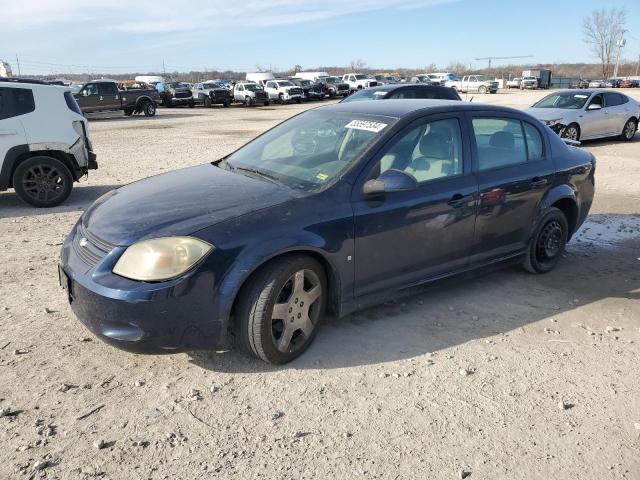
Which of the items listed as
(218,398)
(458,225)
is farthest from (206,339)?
(458,225)

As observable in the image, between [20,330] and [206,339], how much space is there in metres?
1.67

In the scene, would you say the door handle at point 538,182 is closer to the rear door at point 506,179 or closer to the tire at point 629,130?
the rear door at point 506,179

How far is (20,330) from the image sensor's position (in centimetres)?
396

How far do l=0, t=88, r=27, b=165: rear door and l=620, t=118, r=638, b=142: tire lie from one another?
15404 mm

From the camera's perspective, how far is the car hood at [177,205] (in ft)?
10.8

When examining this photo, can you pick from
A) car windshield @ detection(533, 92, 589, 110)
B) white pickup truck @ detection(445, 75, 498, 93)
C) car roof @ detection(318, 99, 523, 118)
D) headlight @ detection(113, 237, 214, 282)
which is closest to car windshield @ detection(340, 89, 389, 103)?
car windshield @ detection(533, 92, 589, 110)

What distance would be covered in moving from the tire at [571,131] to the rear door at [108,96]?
21.9 meters

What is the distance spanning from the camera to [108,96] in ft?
90.0

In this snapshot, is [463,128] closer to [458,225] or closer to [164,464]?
[458,225]

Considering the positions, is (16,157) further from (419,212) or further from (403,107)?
(419,212)

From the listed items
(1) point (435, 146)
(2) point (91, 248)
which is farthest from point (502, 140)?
(2) point (91, 248)

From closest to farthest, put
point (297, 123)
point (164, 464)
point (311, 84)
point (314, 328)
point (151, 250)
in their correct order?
point (164, 464)
point (151, 250)
point (314, 328)
point (297, 123)
point (311, 84)

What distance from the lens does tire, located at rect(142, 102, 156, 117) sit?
29.0 metres

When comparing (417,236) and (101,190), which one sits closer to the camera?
(417,236)
